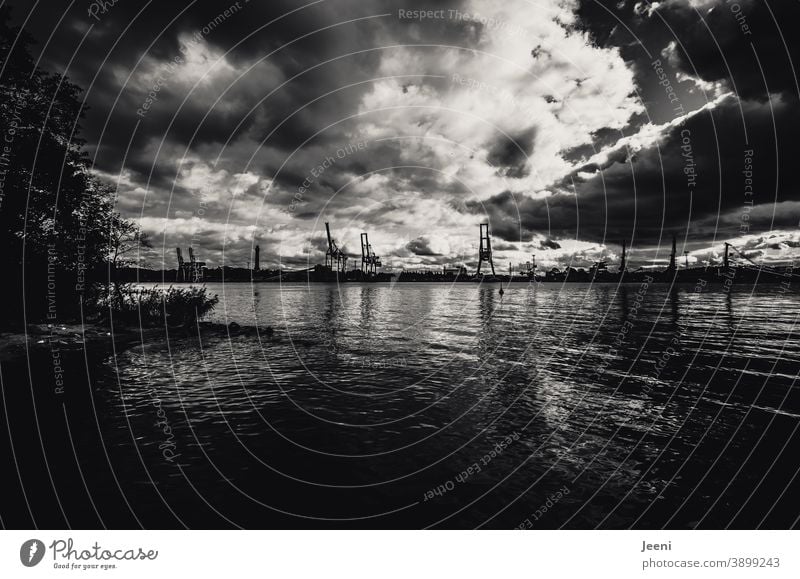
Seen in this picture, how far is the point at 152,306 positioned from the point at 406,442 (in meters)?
36.9

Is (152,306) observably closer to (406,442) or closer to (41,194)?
(41,194)

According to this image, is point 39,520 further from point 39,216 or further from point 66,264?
point 66,264

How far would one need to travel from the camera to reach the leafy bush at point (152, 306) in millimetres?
34841

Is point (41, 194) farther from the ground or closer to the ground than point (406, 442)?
farther from the ground

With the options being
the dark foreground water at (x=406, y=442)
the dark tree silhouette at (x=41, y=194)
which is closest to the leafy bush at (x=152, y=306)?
the dark tree silhouette at (x=41, y=194)

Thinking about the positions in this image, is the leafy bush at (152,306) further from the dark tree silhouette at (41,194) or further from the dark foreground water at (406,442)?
the dark foreground water at (406,442)

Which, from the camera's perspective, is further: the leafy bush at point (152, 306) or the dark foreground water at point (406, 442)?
the leafy bush at point (152, 306)

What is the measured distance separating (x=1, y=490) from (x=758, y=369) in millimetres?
32886

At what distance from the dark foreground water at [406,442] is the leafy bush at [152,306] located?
1463cm

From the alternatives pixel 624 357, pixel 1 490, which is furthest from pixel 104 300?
pixel 624 357

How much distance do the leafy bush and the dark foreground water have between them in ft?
48.0

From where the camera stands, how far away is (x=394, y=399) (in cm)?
1571

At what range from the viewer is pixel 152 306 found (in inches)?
1441

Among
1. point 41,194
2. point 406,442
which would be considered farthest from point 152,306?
point 406,442
